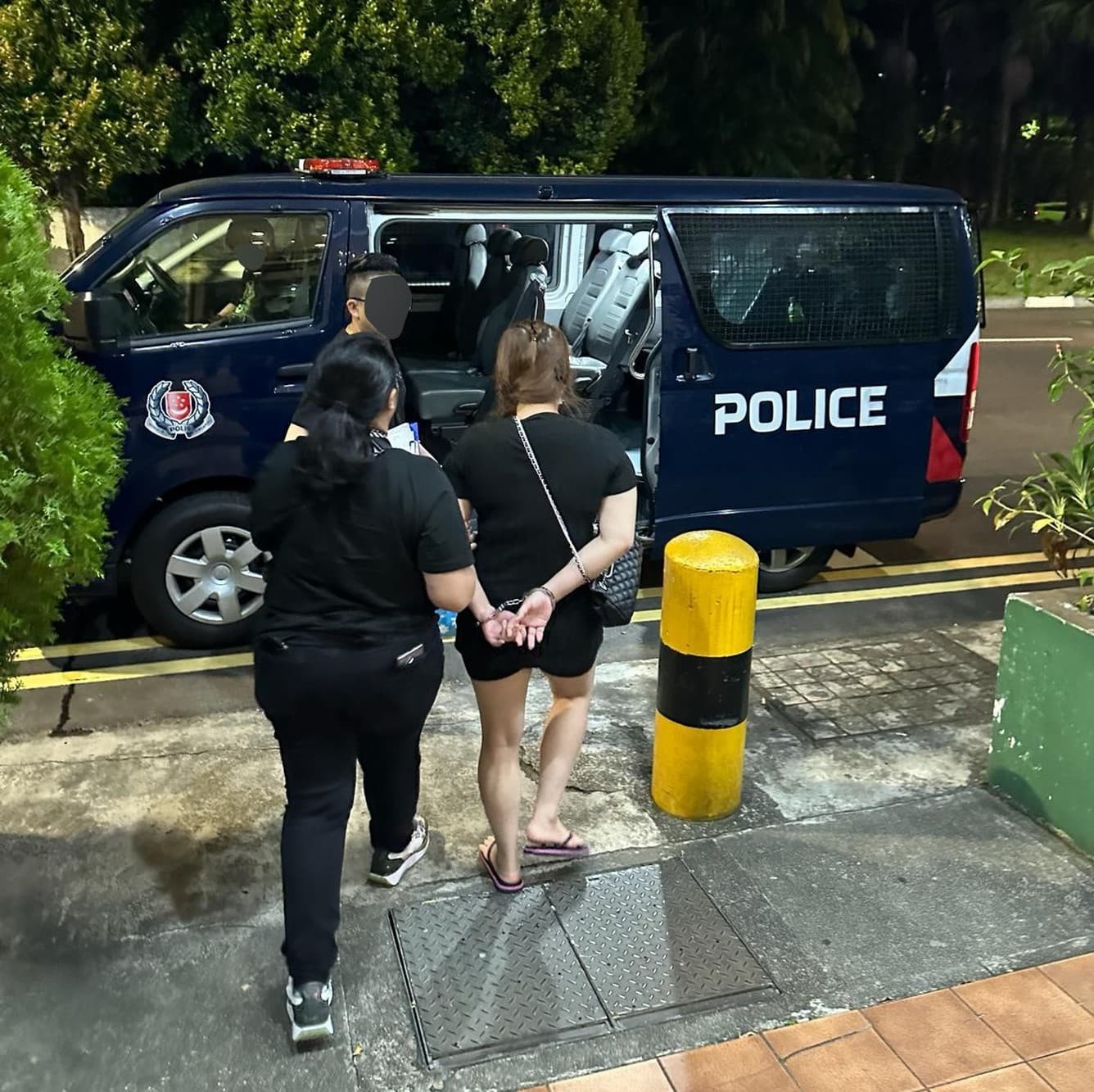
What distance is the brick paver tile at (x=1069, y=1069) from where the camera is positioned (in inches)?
103

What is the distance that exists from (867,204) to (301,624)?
3984mm

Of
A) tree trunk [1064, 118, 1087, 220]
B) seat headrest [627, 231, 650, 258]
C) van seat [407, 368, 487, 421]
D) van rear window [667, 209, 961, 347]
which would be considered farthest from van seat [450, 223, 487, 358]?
tree trunk [1064, 118, 1087, 220]

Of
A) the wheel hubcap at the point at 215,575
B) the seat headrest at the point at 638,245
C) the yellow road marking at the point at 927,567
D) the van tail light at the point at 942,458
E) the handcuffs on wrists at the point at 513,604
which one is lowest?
the yellow road marking at the point at 927,567

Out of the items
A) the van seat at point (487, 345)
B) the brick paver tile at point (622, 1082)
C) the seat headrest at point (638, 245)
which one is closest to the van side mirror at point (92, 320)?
the van seat at point (487, 345)

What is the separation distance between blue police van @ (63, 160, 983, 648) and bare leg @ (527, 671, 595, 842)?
1903mm

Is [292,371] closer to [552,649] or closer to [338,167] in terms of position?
[338,167]

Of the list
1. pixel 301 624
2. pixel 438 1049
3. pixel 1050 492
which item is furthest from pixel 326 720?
pixel 1050 492

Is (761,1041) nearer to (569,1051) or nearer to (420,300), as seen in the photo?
(569,1051)

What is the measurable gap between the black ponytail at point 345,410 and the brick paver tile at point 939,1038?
189 cm

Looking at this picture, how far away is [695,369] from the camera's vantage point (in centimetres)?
516

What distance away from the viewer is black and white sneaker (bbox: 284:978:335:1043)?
2672 millimetres

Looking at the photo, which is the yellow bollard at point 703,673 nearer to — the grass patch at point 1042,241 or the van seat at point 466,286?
the van seat at point 466,286

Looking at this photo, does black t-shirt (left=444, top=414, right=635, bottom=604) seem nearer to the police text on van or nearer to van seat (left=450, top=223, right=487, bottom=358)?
the police text on van

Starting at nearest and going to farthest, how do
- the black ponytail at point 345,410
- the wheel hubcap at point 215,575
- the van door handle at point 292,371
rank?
the black ponytail at point 345,410 < the van door handle at point 292,371 < the wheel hubcap at point 215,575
